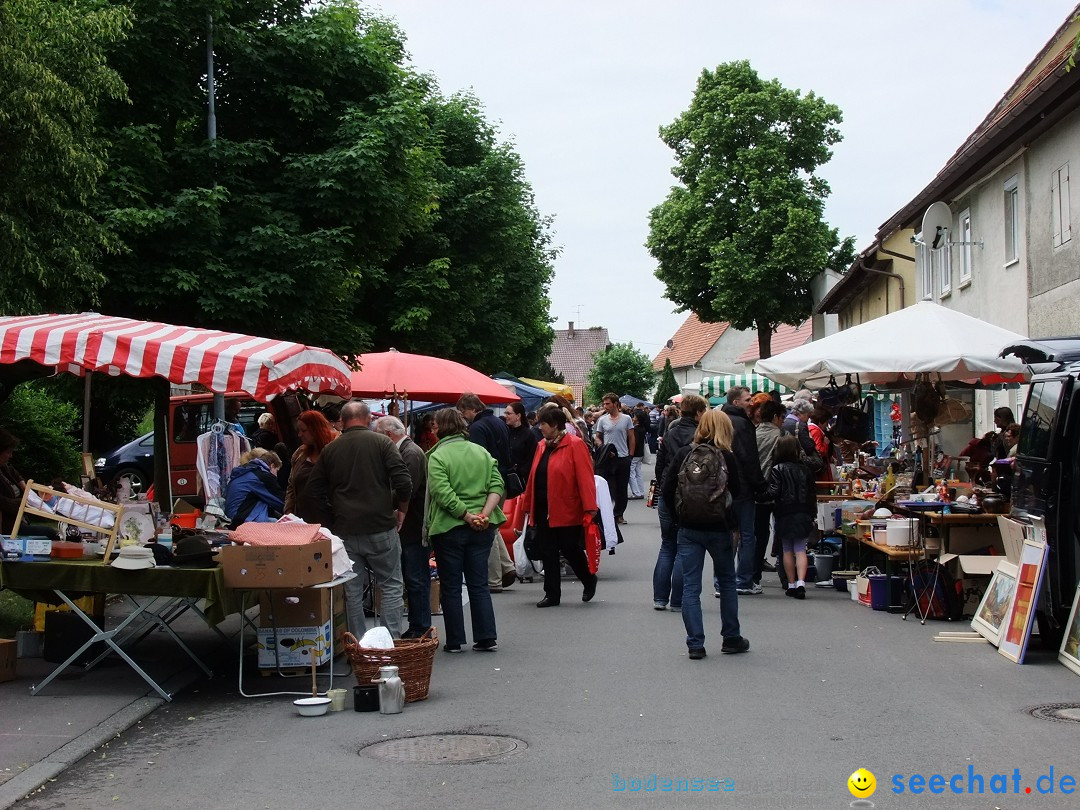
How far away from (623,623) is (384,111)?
13907mm

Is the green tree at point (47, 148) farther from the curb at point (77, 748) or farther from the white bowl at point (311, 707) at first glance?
the white bowl at point (311, 707)

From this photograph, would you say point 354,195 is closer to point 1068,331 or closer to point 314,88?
point 314,88

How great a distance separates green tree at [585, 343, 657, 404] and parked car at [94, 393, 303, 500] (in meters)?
61.9

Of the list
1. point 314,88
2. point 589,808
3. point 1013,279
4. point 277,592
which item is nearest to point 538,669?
point 277,592

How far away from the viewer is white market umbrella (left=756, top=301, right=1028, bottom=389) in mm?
12664

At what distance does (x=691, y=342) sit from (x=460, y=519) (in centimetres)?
8779

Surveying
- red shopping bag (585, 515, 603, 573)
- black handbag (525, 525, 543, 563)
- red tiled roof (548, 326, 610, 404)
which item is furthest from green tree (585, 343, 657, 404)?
red shopping bag (585, 515, 603, 573)

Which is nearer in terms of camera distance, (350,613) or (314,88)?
(350,613)

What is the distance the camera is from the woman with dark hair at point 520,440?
15.9 m

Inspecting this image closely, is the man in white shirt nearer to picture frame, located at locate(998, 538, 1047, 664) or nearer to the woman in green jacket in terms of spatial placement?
the woman in green jacket

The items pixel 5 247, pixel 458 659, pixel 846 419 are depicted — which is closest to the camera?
pixel 458 659

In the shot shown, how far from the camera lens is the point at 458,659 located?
980cm

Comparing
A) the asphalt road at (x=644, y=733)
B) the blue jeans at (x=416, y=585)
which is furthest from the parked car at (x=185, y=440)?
the asphalt road at (x=644, y=733)

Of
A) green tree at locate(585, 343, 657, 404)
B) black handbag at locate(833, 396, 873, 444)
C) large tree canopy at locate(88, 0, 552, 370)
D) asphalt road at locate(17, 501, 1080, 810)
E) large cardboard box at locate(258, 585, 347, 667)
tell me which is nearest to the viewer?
asphalt road at locate(17, 501, 1080, 810)
